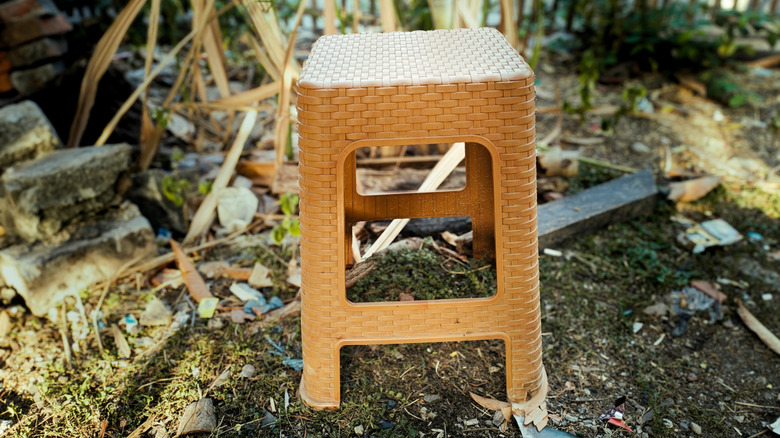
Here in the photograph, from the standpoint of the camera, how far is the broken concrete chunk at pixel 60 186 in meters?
2.39

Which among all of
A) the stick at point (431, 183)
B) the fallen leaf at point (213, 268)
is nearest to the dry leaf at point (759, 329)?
the stick at point (431, 183)

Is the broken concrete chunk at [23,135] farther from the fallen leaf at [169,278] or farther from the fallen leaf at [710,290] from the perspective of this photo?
the fallen leaf at [710,290]

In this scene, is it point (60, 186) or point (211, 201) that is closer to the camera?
point (60, 186)

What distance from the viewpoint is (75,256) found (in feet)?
7.99

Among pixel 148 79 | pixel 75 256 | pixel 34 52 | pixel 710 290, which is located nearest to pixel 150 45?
pixel 148 79

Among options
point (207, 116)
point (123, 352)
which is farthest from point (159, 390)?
point (207, 116)

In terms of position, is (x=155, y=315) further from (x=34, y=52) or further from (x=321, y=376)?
(x=34, y=52)

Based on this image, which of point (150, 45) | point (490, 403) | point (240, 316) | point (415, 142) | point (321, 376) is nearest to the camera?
point (415, 142)

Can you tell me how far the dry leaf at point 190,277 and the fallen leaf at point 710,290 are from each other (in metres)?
1.95

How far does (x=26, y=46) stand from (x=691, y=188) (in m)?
3.28

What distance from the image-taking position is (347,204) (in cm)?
208

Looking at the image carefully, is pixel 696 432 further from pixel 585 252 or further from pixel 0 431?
pixel 0 431

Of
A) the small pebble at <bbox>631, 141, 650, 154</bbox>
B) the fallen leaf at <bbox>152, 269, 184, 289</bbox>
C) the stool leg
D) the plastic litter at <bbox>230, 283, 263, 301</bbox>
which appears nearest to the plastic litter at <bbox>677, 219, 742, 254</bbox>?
the small pebble at <bbox>631, 141, 650, 154</bbox>

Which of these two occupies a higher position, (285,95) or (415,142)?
(415,142)
